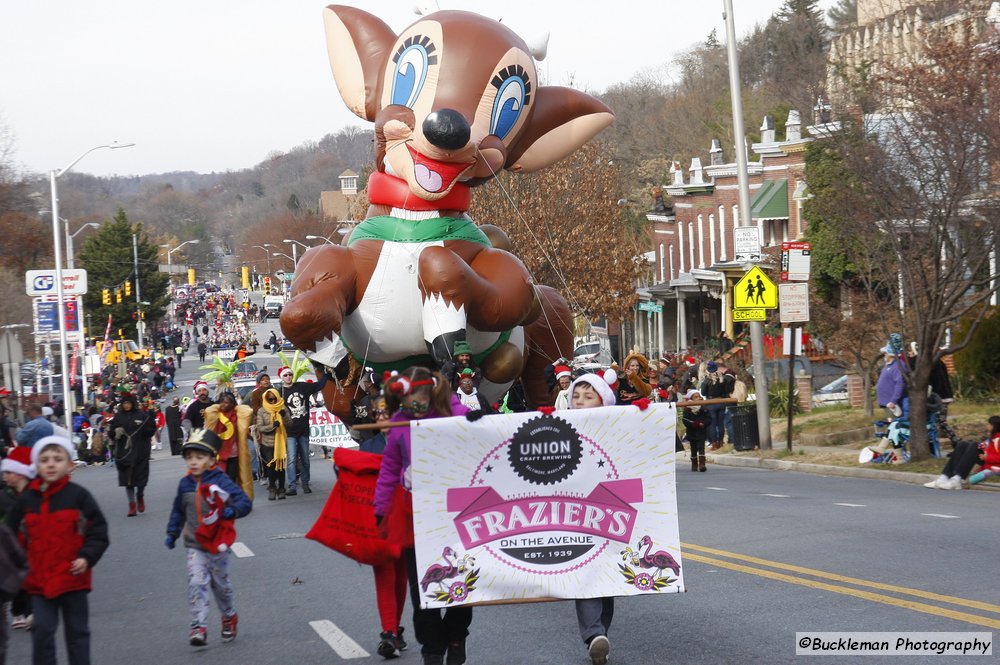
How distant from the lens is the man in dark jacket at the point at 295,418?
722 inches

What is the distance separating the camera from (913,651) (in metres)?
7.09

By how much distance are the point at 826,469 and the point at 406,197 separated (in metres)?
9.74

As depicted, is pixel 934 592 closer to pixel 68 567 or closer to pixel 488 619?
pixel 488 619

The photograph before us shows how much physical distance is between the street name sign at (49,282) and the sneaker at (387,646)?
36.4m

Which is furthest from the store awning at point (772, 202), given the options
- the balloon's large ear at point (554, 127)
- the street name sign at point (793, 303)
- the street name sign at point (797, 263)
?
the balloon's large ear at point (554, 127)

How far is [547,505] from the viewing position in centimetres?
733

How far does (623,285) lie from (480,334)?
28302 mm

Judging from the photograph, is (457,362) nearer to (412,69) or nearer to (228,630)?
(412,69)

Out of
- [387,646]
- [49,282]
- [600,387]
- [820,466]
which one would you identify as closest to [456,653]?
[387,646]

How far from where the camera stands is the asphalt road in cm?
786

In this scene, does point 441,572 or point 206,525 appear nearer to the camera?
point 441,572

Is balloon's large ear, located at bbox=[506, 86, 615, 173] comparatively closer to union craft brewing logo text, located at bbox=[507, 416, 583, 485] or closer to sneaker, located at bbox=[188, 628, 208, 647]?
sneaker, located at bbox=[188, 628, 208, 647]

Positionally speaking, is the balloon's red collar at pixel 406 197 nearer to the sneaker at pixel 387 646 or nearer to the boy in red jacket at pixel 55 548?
the sneaker at pixel 387 646

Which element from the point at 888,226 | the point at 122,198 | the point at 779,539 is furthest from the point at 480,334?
the point at 122,198
